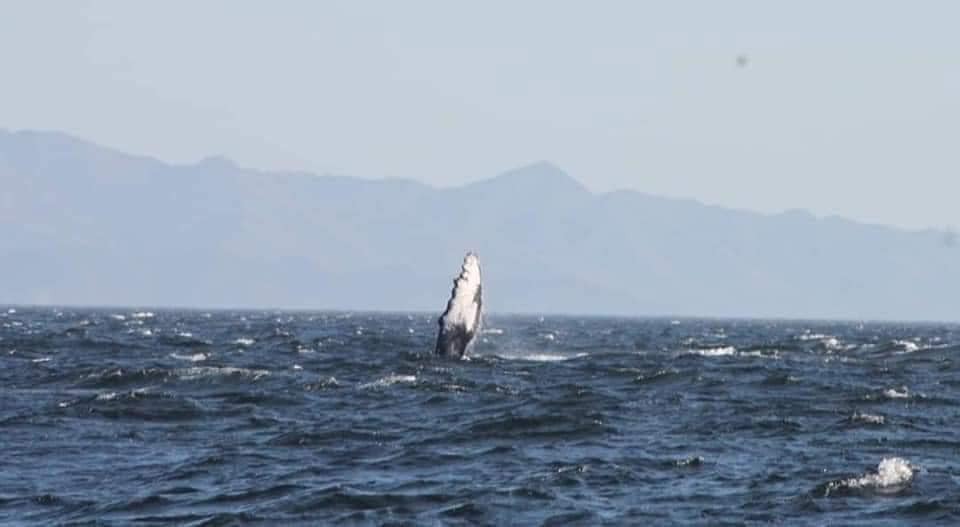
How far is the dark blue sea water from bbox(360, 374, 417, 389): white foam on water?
0.08 metres

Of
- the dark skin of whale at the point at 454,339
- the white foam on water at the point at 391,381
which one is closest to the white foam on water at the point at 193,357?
the dark skin of whale at the point at 454,339

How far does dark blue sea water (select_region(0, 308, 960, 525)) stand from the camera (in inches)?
915

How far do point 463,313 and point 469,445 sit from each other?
1983 cm

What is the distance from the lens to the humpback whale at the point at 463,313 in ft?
157

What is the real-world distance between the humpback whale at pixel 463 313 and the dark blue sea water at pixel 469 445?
3.85 feet

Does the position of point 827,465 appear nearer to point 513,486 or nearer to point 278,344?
point 513,486

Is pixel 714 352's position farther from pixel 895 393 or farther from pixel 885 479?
pixel 885 479

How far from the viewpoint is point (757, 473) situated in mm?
26438

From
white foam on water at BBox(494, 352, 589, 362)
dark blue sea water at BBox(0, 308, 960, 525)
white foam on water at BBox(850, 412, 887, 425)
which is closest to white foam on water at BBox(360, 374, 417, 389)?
dark blue sea water at BBox(0, 308, 960, 525)

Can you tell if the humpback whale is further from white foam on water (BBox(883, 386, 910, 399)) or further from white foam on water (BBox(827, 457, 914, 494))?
white foam on water (BBox(827, 457, 914, 494))

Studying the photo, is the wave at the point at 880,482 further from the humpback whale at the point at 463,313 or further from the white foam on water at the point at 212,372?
the white foam on water at the point at 212,372

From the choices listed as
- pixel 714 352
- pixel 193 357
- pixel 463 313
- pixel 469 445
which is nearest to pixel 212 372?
pixel 463 313

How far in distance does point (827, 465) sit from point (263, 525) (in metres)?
9.37

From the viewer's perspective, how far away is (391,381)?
43.1m
